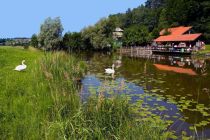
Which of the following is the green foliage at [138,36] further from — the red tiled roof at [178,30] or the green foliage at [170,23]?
the red tiled roof at [178,30]

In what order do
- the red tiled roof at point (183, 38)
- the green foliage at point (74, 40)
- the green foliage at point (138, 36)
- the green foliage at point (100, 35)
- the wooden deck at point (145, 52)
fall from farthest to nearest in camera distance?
the green foliage at point (74, 40) < the green foliage at point (138, 36) < the green foliage at point (100, 35) < the red tiled roof at point (183, 38) < the wooden deck at point (145, 52)

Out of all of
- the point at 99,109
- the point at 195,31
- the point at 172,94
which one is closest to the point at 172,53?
the point at 195,31

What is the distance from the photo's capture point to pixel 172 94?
47.4ft

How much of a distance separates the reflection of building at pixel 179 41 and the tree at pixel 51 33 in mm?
21706

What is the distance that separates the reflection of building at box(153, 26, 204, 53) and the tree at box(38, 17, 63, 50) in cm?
2171

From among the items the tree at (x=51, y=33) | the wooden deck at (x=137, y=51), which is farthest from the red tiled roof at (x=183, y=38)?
the tree at (x=51, y=33)

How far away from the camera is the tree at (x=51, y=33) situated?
228 ft

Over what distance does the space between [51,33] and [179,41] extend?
28.5 m

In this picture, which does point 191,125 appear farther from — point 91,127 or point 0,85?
point 0,85

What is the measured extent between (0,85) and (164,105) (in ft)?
19.3

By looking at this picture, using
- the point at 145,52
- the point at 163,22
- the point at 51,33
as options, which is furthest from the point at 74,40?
the point at 145,52

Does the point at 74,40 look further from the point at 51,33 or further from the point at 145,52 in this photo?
the point at 145,52

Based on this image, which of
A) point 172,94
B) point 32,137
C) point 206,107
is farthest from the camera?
point 172,94

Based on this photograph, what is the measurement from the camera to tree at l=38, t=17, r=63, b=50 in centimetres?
6956
